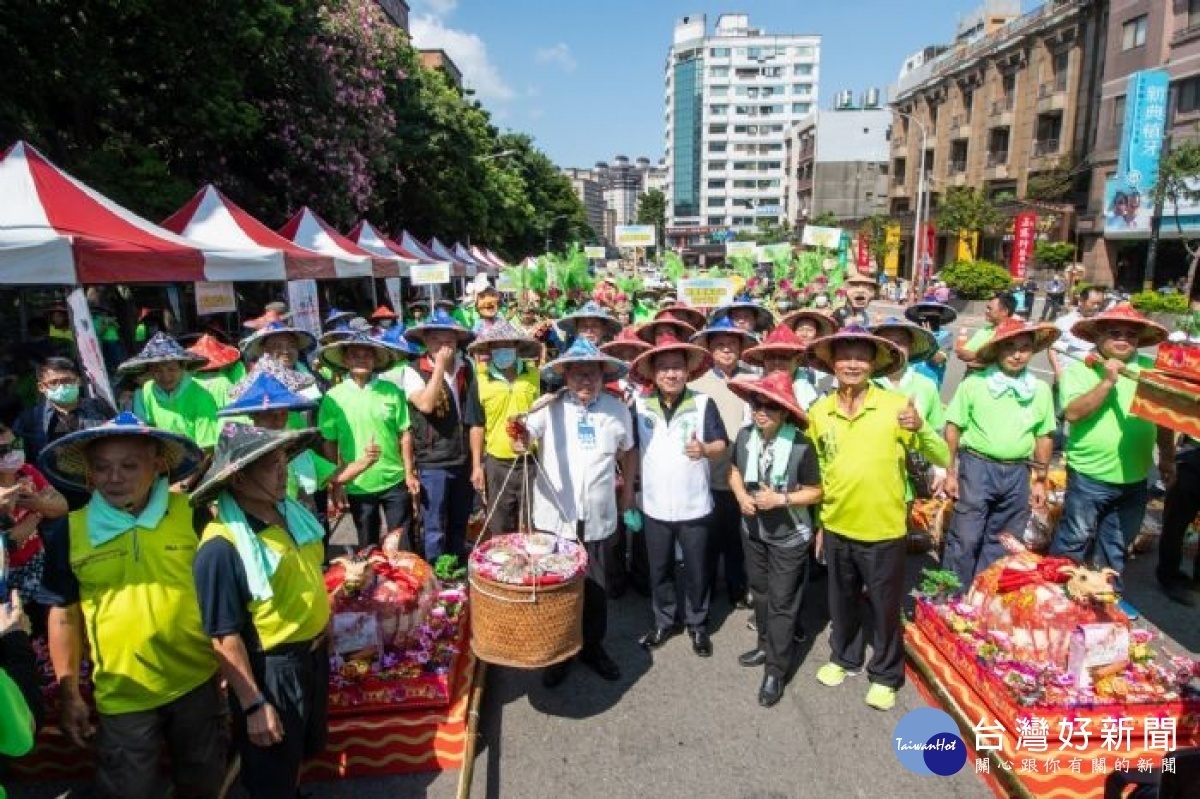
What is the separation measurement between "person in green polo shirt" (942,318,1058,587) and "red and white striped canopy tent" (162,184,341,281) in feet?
25.1

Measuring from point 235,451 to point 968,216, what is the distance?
37.3 meters

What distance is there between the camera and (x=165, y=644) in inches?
106

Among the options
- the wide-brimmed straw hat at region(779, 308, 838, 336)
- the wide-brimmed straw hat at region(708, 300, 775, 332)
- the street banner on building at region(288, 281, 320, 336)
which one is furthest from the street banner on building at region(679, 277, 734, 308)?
the street banner on building at region(288, 281, 320, 336)

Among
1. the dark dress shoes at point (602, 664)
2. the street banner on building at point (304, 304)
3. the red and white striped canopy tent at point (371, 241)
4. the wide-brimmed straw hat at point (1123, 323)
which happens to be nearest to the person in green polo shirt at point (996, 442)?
the wide-brimmed straw hat at point (1123, 323)

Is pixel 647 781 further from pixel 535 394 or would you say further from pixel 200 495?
pixel 535 394

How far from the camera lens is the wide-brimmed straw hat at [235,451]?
2.48 metres

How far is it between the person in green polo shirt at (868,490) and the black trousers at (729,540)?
0.87 metres

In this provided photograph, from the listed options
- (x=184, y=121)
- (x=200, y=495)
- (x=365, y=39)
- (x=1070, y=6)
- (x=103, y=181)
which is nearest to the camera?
(x=200, y=495)

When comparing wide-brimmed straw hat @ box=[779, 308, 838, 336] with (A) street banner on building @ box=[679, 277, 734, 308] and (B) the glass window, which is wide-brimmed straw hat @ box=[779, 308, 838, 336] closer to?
(A) street banner on building @ box=[679, 277, 734, 308]

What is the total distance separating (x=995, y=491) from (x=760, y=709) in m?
2.00

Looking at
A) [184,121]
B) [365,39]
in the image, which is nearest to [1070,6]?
[365,39]

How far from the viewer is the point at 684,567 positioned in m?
4.56

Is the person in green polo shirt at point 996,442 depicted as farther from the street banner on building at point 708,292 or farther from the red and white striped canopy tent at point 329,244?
the red and white striped canopy tent at point 329,244

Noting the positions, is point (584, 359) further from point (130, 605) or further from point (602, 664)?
point (130, 605)
